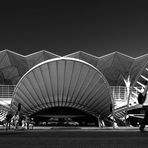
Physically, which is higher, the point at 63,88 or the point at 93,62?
the point at 93,62

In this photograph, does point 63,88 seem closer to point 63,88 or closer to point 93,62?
point 63,88

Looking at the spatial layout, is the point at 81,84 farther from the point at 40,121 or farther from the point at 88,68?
the point at 40,121

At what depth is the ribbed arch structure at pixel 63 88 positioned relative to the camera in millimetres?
38562

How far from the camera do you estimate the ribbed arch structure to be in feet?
127

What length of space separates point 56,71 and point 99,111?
44.7ft

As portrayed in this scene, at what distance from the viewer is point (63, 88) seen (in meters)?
44.5

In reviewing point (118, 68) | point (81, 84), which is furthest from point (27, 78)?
point (118, 68)

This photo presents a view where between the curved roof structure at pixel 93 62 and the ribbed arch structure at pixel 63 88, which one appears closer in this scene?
the ribbed arch structure at pixel 63 88
